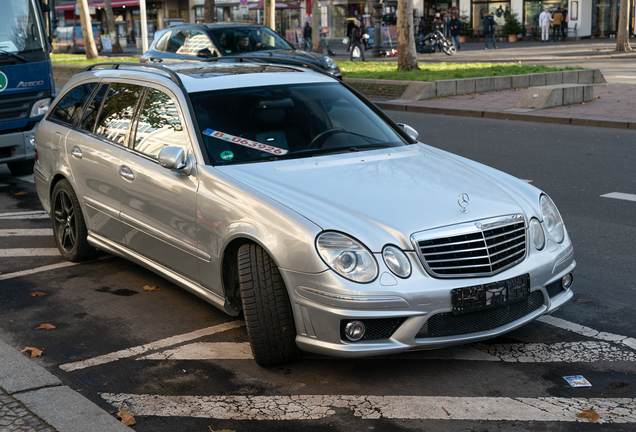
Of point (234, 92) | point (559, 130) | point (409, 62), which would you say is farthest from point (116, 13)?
point (234, 92)

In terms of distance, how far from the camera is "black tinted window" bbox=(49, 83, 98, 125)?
252 inches

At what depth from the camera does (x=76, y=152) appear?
240 inches

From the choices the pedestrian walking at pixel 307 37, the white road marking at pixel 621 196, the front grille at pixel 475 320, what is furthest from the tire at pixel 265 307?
the pedestrian walking at pixel 307 37

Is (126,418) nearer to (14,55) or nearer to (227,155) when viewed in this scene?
(227,155)

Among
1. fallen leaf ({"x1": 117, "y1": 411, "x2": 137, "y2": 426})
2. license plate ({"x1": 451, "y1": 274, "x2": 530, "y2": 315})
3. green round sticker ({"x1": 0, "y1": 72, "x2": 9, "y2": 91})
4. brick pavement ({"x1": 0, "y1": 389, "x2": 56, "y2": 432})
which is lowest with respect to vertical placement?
fallen leaf ({"x1": 117, "y1": 411, "x2": 137, "y2": 426})

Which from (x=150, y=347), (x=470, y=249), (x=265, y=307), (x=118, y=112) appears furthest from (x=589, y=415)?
(x=118, y=112)

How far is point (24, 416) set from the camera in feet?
12.1

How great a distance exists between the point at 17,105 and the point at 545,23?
38862 millimetres

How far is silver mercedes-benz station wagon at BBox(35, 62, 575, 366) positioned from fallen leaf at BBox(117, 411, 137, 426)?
2.48 ft

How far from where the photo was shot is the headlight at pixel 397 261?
12.6ft

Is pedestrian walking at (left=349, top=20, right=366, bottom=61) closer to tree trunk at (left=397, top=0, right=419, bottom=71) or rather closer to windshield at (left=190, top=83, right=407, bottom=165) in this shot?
tree trunk at (left=397, top=0, right=419, bottom=71)

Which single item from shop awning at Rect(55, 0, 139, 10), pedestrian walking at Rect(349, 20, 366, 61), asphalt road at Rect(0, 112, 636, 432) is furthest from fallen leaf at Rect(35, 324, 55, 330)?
shop awning at Rect(55, 0, 139, 10)

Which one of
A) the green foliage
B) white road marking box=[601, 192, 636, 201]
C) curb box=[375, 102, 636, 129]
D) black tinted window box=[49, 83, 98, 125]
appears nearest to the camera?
black tinted window box=[49, 83, 98, 125]

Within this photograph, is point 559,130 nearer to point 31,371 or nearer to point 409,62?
point 409,62
